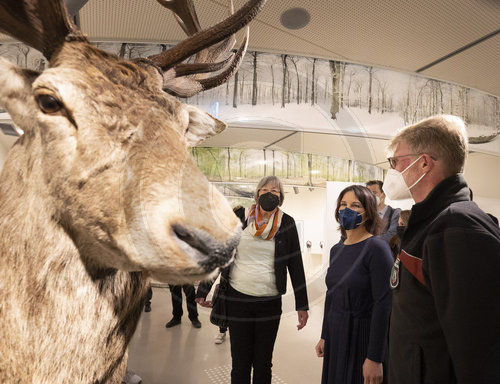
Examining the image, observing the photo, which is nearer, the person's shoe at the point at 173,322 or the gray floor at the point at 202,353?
the gray floor at the point at 202,353

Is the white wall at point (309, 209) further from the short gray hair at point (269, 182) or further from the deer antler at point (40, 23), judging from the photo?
the deer antler at point (40, 23)

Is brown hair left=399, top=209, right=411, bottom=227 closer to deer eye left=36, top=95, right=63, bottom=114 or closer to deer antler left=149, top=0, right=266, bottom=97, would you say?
deer antler left=149, top=0, right=266, bottom=97

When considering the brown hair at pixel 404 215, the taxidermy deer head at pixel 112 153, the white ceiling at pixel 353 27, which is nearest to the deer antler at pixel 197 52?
the taxidermy deer head at pixel 112 153

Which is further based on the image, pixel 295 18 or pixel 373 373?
pixel 295 18

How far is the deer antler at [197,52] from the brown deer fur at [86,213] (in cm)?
15

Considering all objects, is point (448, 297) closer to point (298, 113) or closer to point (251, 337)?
point (298, 113)

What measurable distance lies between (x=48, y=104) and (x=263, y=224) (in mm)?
776

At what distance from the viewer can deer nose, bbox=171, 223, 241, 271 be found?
418mm

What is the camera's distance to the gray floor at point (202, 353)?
7.91 feet

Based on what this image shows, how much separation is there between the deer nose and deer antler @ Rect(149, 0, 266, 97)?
472mm

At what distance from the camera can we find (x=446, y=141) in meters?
1.14

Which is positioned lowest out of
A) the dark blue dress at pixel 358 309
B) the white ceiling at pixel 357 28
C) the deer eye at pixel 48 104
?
the dark blue dress at pixel 358 309

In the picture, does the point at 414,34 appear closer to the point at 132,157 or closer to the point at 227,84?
the point at 227,84

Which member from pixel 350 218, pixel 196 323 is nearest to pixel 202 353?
pixel 196 323
